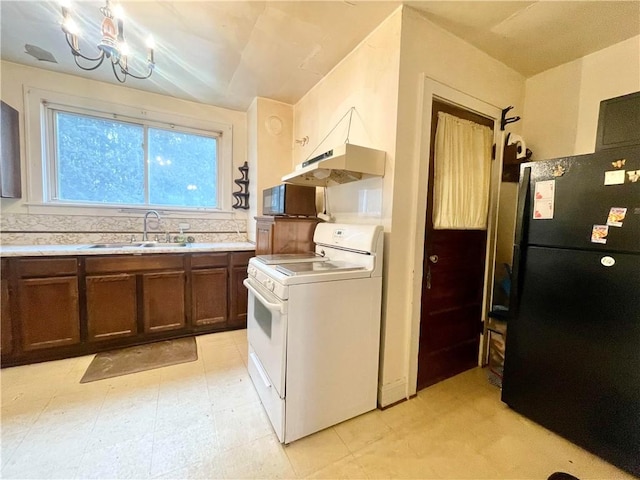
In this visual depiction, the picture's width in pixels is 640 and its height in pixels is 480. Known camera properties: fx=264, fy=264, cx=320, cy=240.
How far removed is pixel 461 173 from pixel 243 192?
2.57 metres

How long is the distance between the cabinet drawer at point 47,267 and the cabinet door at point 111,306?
0.17 m

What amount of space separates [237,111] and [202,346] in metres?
2.87

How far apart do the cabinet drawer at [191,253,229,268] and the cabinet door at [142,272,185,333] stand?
0.18 meters

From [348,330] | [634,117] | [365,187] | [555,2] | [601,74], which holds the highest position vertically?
[555,2]

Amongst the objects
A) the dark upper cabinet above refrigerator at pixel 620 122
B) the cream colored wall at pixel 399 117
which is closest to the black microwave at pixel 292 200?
the cream colored wall at pixel 399 117

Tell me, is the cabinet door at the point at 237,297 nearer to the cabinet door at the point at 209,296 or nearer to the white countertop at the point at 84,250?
the cabinet door at the point at 209,296

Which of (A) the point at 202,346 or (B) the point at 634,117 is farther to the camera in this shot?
(A) the point at 202,346

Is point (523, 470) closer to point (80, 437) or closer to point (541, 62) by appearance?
point (80, 437)

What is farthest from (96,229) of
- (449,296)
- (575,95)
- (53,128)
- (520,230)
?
(575,95)

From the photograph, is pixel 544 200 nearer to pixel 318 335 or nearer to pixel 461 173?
pixel 461 173

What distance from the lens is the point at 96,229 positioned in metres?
2.87

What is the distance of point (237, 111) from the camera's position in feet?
11.3

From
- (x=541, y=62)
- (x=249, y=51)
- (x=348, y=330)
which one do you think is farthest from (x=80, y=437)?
(x=541, y=62)

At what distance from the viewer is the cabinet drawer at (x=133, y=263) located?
2.36 metres
